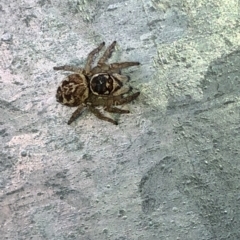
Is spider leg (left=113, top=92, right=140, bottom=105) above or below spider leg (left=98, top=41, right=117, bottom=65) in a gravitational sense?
below

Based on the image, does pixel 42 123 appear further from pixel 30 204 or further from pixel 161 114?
pixel 161 114

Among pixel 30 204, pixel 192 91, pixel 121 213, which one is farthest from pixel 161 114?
pixel 30 204

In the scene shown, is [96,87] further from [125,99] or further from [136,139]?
[136,139]

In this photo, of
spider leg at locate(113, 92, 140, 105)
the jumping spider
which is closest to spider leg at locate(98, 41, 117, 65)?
the jumping spider

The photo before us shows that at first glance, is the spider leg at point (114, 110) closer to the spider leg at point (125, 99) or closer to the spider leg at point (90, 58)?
the spider leg at point (125, 99)

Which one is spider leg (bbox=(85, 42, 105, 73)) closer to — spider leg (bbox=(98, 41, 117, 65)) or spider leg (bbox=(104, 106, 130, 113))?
spider leg (bbox=(98, 41, 117, 65))

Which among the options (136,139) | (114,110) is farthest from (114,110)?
(136,139)
